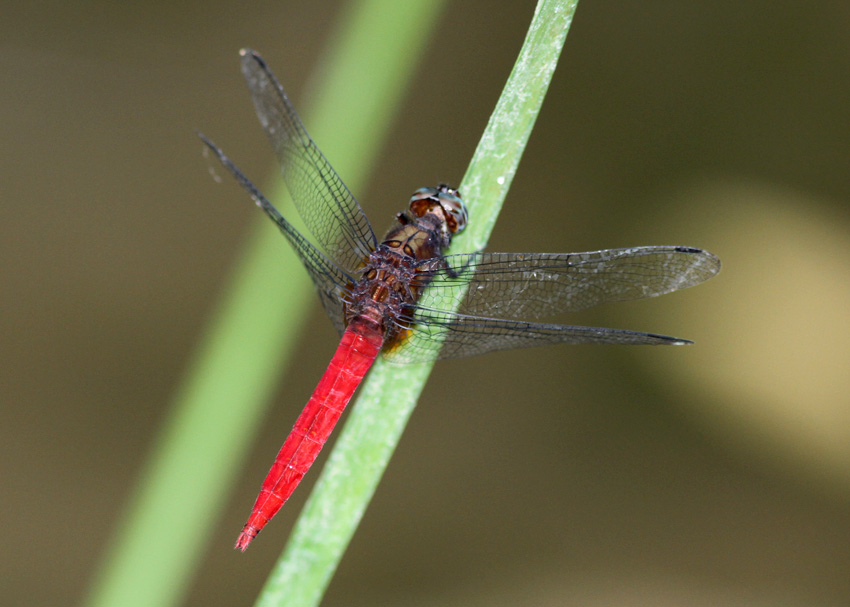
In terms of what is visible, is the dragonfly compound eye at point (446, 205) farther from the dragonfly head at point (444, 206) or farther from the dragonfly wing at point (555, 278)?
the dragonfly wing at point (555, 278)

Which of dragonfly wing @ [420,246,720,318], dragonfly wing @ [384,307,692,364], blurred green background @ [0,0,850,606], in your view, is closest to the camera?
dragonfly wing @ [384,307,692,364]

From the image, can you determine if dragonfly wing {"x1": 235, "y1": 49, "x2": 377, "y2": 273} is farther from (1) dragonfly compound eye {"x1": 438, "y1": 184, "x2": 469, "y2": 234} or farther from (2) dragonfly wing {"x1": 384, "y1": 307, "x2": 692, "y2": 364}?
(2) dragonfly wing {"x1": 384, "y1": 307, "x2": 692, "y2": 364}

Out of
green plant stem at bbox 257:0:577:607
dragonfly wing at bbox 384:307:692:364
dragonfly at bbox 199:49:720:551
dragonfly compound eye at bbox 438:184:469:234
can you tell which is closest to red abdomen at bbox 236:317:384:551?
dragonfly at bbox 199:49:720:551

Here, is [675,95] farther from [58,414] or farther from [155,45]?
[58,414]

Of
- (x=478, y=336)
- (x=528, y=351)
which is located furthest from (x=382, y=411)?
(x=528, y=351)

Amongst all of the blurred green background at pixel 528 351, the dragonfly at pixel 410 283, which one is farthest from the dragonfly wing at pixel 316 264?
the blurred green background at pixel 528 351
